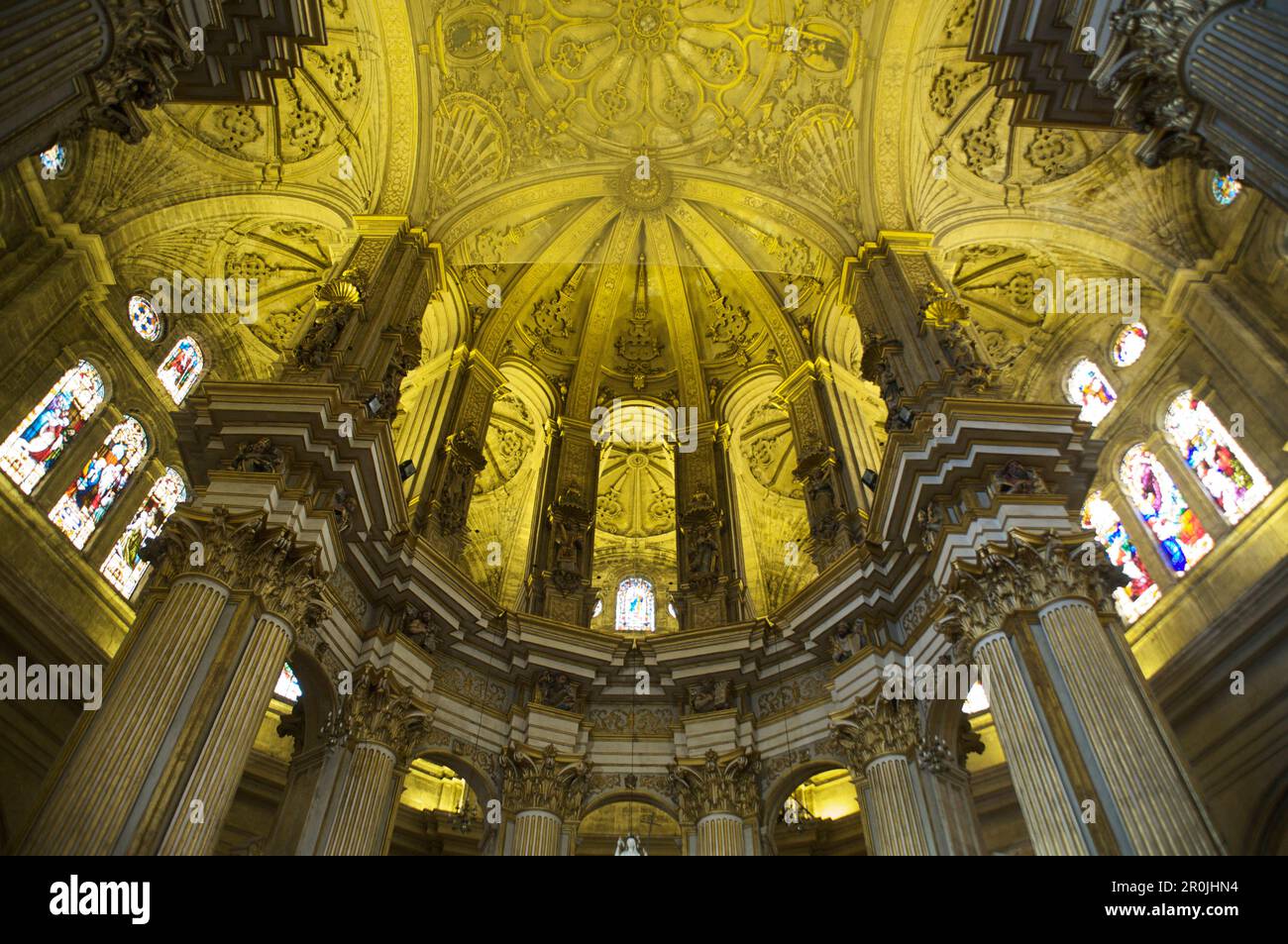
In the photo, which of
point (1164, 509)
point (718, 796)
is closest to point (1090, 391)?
point (1164, 509)

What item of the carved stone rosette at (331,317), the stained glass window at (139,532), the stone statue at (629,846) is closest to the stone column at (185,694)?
the carved stone rosette at (331,317)

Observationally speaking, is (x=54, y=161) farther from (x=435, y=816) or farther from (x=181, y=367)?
(x=435, y=816)

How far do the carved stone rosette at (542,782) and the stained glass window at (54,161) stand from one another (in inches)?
496

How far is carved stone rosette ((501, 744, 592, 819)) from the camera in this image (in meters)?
12.9

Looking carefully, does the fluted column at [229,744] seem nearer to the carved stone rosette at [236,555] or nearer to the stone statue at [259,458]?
the carved stone rosette at [236,555]

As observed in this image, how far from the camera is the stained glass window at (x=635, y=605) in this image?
20719 millimetres

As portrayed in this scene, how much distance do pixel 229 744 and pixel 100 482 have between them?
31.7 ft

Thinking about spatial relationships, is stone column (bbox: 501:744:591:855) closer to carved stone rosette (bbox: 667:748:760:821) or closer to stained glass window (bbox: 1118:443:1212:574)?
carved stone rosette (bbox: 667:748:760:821)

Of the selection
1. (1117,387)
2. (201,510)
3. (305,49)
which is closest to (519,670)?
(201,510)

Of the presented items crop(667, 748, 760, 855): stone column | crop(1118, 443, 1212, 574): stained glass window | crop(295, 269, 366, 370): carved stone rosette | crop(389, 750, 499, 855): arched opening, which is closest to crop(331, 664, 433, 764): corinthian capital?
crop(667, 748, 760, 855): stone column

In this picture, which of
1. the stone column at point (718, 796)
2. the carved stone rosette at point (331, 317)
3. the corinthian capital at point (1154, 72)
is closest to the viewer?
the corinthian capital at point (1154, 72)

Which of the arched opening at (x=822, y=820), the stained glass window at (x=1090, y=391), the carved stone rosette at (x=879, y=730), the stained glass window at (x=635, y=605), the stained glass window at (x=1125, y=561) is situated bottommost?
Result: the carved stone rosette at (x=879, y=730)

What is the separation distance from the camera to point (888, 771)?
11.5 meters
